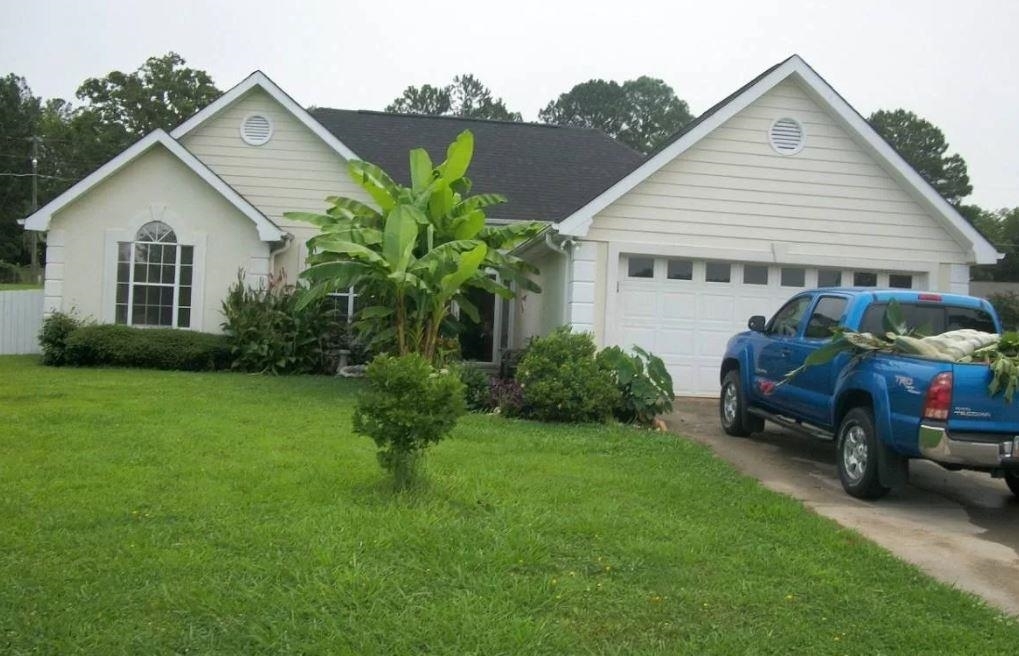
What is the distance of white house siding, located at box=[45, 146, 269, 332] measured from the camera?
16734 mm

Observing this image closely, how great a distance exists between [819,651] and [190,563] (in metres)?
3.35

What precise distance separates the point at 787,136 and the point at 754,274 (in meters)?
2.11

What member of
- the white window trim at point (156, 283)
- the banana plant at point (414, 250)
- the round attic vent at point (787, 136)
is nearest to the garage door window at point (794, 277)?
the round attic vent at point (787, 136)

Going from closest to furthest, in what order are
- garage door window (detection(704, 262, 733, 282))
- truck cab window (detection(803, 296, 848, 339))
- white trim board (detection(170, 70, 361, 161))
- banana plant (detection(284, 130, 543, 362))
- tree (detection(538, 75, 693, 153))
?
truck cab window (detection(803, 296, 848, 339)), banana plant (detection(284, 130, 543, 362)), garage door window (detection(704, 262, 733, 282)), white trim board (detection(170, 70, 361, 161)), tree (detection(538, 75, 693, 153))

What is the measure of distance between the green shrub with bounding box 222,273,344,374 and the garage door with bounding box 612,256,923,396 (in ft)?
18.7

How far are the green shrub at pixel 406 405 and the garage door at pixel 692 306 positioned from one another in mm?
7228

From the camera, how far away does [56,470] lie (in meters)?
7.38

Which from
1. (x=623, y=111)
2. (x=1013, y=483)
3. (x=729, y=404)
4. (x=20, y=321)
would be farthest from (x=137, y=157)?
(x=623, y=111)

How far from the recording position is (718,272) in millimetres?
14047

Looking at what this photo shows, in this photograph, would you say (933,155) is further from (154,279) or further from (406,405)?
(406,405)

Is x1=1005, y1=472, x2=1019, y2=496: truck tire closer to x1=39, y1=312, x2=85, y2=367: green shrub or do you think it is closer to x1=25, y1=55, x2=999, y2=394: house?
x1=25, y1=55, x2=999, y2=394: house

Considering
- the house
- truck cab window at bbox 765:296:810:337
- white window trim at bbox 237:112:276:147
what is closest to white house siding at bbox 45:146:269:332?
the house

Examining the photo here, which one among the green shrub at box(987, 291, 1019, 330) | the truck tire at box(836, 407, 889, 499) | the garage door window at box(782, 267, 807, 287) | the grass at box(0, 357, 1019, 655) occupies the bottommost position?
the grass at box(0, 357, 1019, 655)

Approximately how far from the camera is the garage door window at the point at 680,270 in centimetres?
1389
